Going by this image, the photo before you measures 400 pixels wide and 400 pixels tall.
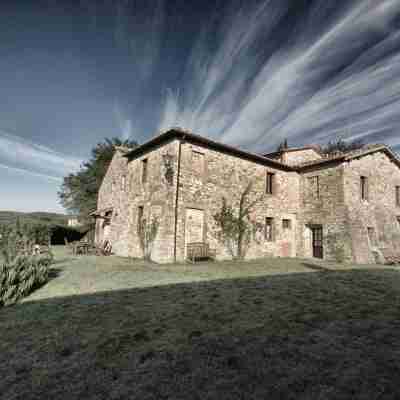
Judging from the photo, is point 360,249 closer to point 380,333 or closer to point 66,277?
point 380,333

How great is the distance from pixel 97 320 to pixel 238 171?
1038cm

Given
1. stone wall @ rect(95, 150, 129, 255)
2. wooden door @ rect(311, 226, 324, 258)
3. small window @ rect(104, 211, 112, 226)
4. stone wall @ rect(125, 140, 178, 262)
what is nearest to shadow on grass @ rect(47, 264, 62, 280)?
stone wall @ rect(125, 140, 178, 262)

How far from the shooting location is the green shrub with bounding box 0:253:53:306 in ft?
17.4

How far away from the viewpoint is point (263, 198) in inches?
552

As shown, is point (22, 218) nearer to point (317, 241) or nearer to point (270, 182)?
point (270, 182)

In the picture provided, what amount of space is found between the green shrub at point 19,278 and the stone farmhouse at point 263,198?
478 cm

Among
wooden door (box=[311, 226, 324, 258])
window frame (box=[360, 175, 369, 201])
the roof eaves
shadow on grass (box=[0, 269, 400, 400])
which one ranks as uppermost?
the roof eaves

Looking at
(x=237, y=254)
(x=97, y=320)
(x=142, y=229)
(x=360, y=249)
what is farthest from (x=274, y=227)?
(x=97, y=320)

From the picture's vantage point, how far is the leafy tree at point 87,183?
28500 millimetres

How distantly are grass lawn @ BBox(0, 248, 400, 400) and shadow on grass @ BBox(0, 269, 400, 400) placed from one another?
0.01 m

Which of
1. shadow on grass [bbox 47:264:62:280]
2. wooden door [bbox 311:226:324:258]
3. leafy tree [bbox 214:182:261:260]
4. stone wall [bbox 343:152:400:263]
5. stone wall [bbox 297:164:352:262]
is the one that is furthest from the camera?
wooden door [bbox 311:226:324:258]

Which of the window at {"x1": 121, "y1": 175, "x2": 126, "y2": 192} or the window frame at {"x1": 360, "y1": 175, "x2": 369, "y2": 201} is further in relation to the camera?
the window at {"x1": 121, "y1": 175, "x2": 126, "y2": 192}

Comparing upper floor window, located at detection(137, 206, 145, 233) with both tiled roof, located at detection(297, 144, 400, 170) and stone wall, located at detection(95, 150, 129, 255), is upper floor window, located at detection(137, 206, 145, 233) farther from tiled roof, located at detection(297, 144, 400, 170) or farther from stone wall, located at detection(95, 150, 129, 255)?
tiled roof, located at detection(297, 144, 400, 170)

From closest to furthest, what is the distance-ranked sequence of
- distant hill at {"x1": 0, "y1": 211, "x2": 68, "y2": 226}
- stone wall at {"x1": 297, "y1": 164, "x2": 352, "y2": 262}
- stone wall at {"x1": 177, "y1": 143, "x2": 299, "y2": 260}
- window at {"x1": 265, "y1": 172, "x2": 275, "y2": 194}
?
stone wall at {"x1": 177, "y1": 143, "x2": 299, "y2": 260}, stone wall at {"x1": 297, "y1": 164, "x2": 352, "y2": 262}, window at {"x1": 265, "y1": 172, "x2": 275, "y2": 194}, distant hill at {"x1": 0, "y1": 211, "x2": 68, "y2": 226}
